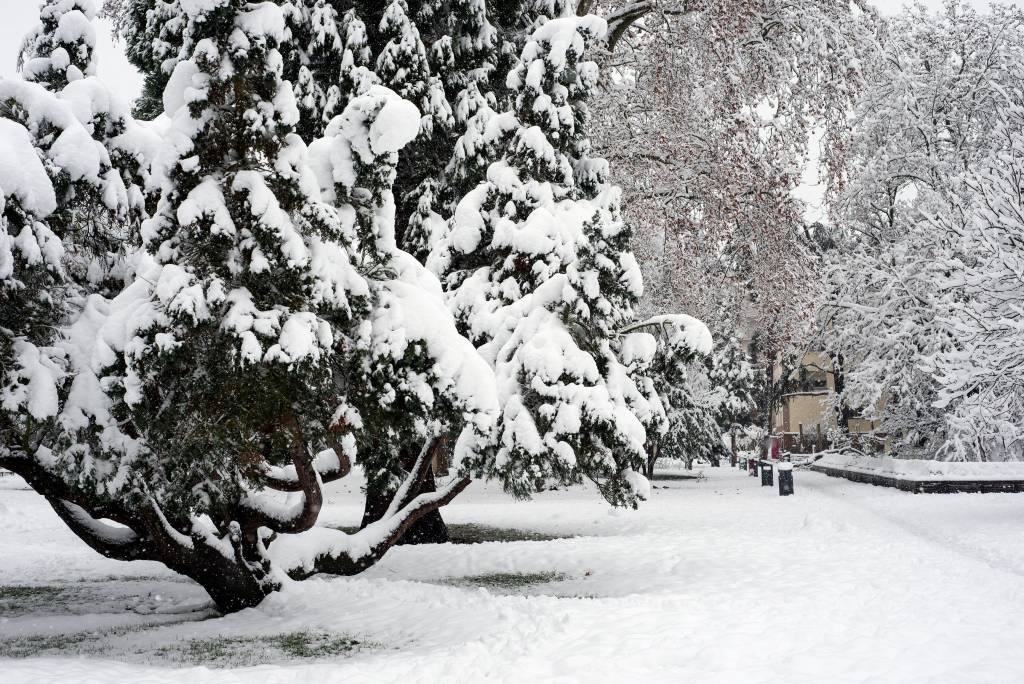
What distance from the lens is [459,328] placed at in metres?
12.0

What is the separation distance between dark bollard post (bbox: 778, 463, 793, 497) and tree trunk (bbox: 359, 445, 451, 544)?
1087cm

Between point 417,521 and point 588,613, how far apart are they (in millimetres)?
7479

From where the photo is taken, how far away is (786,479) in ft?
77.0

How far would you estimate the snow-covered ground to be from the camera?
21.5 ft

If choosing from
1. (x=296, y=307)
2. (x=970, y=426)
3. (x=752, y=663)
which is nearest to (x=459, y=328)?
(x=296, y=307)

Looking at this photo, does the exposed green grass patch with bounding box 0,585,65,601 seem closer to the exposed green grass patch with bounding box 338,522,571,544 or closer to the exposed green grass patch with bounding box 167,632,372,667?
the exposed green grass patch with bounding box 167,632,372,667

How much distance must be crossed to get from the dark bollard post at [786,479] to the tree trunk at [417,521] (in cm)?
1087

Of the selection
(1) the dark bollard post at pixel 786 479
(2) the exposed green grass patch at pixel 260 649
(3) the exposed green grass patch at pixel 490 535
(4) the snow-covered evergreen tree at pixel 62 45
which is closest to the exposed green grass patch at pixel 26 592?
(2) the exposed green grass patch at pixel 260 649

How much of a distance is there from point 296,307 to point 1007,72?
2460cm

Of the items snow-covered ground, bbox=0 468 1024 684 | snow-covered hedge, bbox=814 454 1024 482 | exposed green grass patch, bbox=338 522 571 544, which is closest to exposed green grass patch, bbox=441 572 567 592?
snow-covered ground, bbox=0 468 1024 684

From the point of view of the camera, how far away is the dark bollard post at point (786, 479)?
23328 millimetres

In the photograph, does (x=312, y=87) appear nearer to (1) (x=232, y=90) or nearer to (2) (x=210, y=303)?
(1) (x=232, y=90)

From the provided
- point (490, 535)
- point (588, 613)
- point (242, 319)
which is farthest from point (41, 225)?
point (490, 535)

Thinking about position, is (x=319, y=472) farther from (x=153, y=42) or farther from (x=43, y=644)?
(x=153, y=42)
